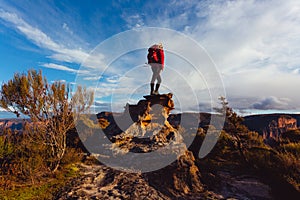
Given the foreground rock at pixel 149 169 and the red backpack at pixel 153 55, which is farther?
the red backpack at pixel 153 55

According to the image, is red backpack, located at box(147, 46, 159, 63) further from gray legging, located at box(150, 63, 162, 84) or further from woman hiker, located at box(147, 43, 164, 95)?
gray legging, located at box(150, 63, 162, 84)

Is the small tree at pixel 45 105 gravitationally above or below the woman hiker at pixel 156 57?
below

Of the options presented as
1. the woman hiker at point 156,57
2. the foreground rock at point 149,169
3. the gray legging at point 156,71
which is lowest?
the foreground rock at point 149,169

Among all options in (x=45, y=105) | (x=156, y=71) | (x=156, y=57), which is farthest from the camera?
(x=156, y=71)

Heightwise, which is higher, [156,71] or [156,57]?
[156,57]

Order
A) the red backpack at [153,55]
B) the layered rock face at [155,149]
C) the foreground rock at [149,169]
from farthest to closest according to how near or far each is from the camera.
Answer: the red backpack at [153,55], the layered rock face at [155,149], the foreground rock at [149,169]

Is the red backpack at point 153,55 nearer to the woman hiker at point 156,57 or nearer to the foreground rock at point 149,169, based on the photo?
the woman hiker at point 156,57

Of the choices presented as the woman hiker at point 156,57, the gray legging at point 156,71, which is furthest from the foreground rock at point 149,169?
the woman hiker at point 156,57

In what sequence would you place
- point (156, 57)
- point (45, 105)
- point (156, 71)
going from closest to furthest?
point (45, 105)
point (156, 57)
point (156, 71)

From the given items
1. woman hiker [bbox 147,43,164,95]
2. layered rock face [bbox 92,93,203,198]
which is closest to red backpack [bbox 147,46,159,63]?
woman hiker [bbox 147,43,164,95]

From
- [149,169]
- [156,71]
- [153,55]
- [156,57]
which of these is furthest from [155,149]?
[153,55]

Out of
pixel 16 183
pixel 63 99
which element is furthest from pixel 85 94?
pixel 16 183

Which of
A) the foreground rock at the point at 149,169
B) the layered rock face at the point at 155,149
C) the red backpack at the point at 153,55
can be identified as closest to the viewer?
the foreground rock at the point at 149,169

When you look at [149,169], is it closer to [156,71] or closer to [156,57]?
[156,71]
